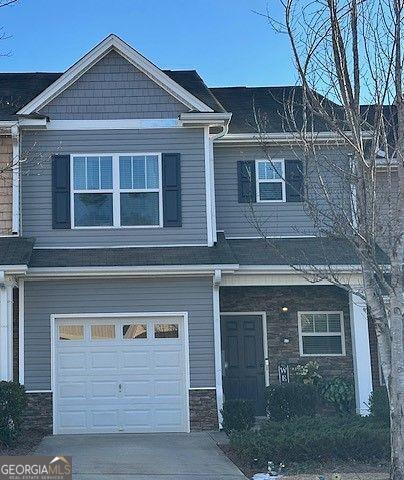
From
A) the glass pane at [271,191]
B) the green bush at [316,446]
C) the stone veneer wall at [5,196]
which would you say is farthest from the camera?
the glass pane at [271,191]

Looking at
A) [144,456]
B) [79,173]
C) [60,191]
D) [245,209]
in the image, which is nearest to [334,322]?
[245,209]

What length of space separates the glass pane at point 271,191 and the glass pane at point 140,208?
8.71 ft

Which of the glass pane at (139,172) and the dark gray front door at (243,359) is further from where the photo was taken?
the dark gray front door at (243,359)

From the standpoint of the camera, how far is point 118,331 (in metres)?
14.6

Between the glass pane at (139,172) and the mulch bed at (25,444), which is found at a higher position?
the glass pane at (139,172)

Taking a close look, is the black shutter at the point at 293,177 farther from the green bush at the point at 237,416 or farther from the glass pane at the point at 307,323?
the green bush at the point at 237,416

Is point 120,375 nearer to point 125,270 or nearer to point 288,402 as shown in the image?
point 125,270

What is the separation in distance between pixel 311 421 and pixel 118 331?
170 inches

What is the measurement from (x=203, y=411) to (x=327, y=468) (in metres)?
3.96

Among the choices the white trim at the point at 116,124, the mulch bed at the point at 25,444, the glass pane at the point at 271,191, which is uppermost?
the white trim at the point at 116,124

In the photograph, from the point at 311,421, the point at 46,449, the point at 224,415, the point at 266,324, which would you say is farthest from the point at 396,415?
the point at 266,324

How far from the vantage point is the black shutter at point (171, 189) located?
48.9 ft

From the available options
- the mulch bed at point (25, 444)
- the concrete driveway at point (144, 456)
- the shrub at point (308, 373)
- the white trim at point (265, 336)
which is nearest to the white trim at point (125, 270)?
the white trim at point (265, 336)

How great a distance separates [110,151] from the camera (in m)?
15.0
